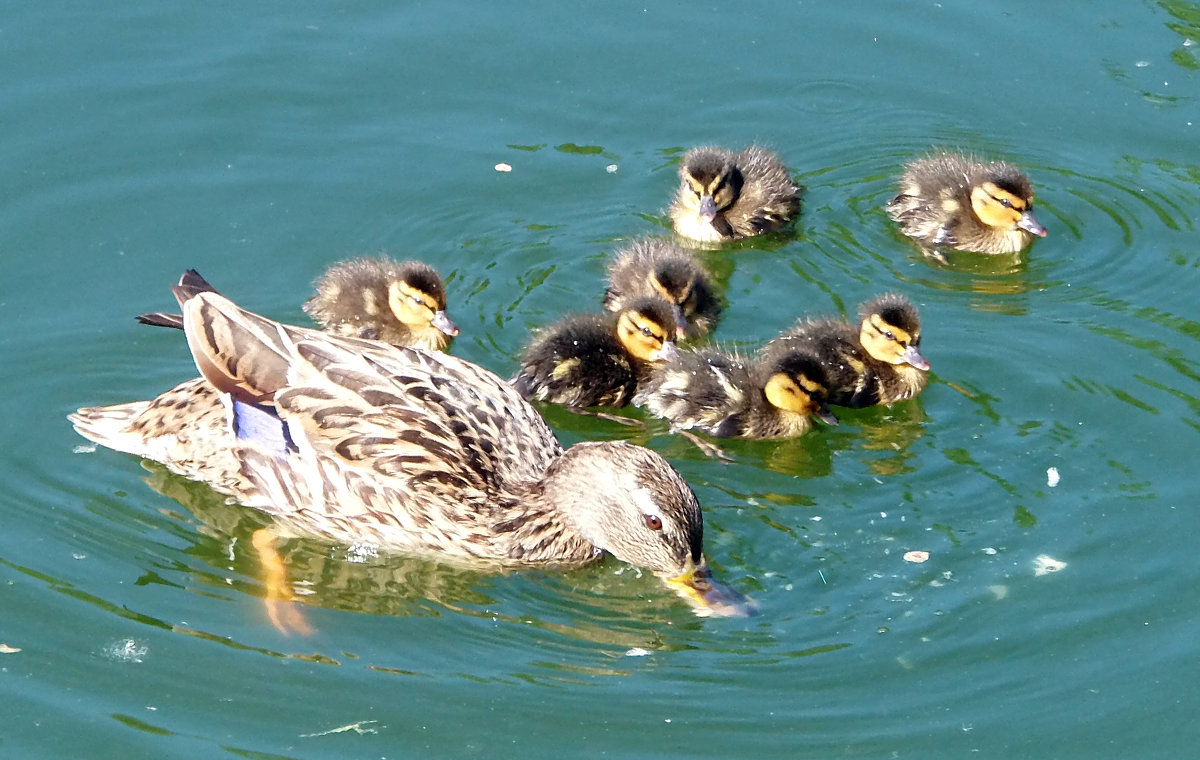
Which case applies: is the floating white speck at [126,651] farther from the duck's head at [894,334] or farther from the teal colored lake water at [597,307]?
the duck's head at [894,334]

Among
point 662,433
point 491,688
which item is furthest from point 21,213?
point 491,688

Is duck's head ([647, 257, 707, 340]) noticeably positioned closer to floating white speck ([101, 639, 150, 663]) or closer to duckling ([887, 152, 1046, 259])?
duckling ([887, 152, 1046, 259])

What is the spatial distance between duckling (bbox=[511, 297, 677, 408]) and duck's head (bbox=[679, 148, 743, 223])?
0.79 m

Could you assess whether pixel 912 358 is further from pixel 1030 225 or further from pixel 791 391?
pixel 1030 225

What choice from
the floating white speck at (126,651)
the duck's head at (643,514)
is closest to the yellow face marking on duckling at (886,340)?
the duck's head at (643,514)

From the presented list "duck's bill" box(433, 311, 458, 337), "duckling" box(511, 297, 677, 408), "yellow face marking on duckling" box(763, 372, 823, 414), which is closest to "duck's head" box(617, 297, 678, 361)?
"duckling" box(511, 297, 677, 408)

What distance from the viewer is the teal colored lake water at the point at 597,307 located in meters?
4.54

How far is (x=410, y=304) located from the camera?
6285mm

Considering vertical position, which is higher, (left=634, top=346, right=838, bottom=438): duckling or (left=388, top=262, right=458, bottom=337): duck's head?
(left=388, top=262, right=458, bottom=337): duck's head

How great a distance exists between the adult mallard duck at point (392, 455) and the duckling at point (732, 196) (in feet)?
6.42

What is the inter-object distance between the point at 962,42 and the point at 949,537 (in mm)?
3594

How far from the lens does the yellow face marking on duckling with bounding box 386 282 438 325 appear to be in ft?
20.6

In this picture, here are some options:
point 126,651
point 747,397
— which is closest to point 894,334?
point 747,397

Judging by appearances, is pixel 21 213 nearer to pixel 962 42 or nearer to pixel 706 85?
pixel 706 85
